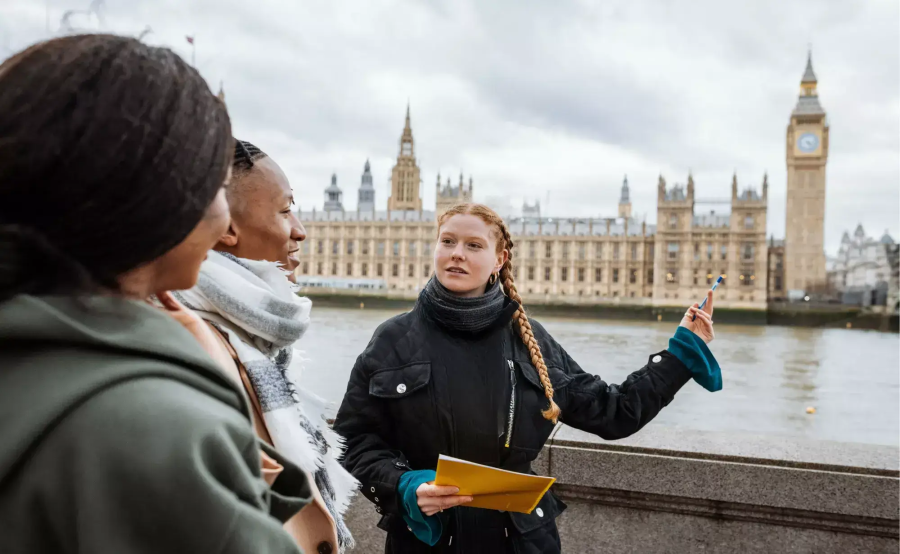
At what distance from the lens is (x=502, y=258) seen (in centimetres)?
169

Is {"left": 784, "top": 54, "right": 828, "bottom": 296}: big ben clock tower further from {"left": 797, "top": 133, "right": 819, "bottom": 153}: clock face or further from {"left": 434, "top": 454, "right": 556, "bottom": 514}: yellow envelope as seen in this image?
{"left": 434, "top": 454, "right": 556, "bottom": 514}: yellow envelope

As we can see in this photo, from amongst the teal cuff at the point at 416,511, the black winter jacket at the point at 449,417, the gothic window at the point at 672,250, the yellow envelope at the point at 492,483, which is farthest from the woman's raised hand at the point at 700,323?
the gothic window at the point at 672,250

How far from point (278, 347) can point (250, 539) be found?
669 mm

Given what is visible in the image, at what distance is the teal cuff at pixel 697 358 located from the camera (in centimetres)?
161

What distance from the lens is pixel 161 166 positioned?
555 mm

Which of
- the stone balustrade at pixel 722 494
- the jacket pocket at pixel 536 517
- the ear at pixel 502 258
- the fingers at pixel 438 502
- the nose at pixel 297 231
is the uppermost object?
the nose at pixel 297 231

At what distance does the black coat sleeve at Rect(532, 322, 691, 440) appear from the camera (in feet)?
5.27

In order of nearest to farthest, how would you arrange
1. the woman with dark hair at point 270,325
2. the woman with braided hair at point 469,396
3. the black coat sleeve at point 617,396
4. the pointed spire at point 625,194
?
the woman with dark hair at point 270,325, the woman with braided hair at point 469,396, the black coat sleeve at point 617,396, the pointed spire at point 625,194

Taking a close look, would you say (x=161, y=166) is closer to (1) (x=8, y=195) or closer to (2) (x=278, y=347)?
(1) (x=8, y=195)

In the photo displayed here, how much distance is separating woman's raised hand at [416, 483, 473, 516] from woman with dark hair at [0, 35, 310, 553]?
0.71 meters

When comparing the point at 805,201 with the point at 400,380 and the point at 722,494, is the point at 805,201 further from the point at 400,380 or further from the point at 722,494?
the point at 400,380

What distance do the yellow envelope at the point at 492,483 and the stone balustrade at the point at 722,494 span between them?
102 centimetres

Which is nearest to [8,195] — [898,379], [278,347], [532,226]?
[278,347]

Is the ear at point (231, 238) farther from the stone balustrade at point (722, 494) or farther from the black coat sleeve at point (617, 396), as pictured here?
the stone balustrade at point (722, 494)
